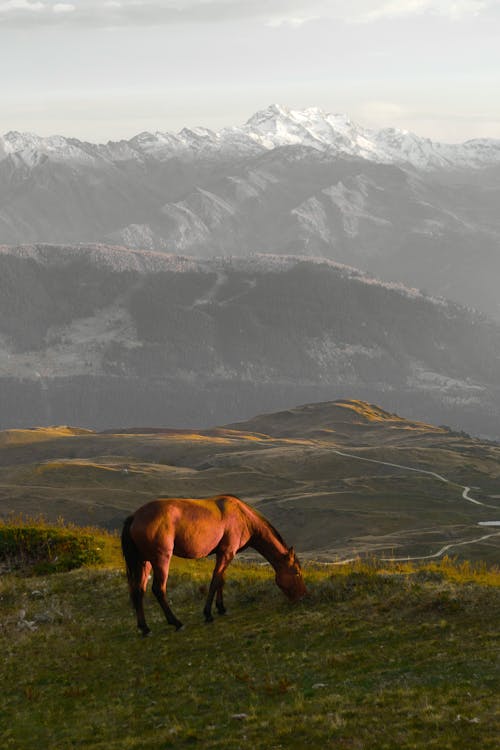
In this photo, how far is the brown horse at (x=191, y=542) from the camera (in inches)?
1185

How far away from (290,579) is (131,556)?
5193 millimetres

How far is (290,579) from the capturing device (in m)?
31.8

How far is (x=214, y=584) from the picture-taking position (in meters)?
31.2

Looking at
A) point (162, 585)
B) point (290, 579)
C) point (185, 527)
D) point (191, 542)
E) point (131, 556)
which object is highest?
point (185, 527)

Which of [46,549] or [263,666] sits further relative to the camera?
[46,549]

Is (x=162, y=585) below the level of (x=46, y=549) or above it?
above

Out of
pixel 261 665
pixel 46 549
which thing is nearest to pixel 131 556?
pixel 261 665

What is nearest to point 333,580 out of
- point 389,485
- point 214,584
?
point 214,584

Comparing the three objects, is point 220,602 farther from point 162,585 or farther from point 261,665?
point 261,665

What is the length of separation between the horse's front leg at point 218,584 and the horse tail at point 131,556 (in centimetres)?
231

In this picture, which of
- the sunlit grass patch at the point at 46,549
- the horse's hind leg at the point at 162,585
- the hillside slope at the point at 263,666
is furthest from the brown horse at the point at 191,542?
the sunlit grass patch at the point at 46,549

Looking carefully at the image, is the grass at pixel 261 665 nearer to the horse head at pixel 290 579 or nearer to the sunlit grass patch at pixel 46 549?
the horse head at pixel 290 579

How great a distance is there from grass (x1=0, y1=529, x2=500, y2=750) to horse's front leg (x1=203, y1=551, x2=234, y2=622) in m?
0.50

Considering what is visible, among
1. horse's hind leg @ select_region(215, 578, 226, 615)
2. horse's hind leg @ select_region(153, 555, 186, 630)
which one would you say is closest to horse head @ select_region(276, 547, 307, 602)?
horse's hind leg @ select_region(215, 578, 226, 615)
